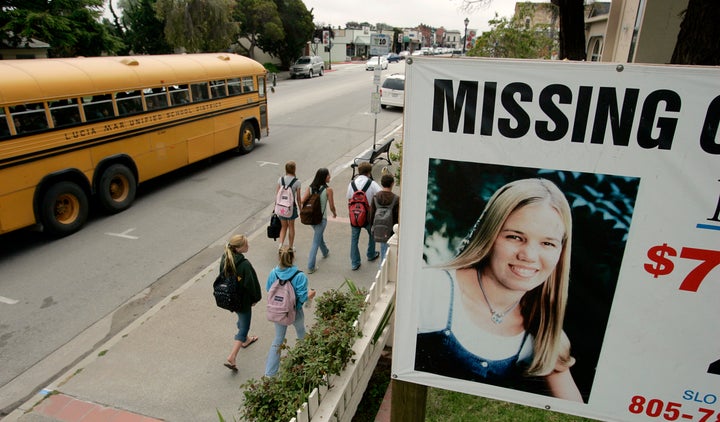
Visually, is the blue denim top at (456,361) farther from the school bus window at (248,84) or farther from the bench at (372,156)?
the school bus window at (248,84)

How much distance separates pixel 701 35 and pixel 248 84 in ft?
36.4

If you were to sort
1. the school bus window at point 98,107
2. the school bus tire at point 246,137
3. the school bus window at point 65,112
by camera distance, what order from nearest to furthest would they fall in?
1. the school bus window at point 65,112
2. the school bus window at point 98,107
3. the school bus tire at point 246,137

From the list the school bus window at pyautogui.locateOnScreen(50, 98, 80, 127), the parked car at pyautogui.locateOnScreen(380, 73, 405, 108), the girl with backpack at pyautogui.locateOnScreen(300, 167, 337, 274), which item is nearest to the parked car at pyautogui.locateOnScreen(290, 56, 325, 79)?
the parked car at pyautogui.locateOnScreen(380, 73, 405, 108)

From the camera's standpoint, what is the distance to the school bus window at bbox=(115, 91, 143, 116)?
9.61 meters

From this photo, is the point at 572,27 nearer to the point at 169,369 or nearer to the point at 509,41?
the point at 509,41

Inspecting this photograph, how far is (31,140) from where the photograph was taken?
791 cm

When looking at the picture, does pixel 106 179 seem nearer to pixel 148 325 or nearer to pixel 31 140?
pixel 31 140

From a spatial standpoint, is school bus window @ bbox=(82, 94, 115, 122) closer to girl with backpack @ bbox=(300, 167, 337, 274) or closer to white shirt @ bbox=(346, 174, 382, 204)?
girl with backpack @ bbox=(300, 167, 337, 274)

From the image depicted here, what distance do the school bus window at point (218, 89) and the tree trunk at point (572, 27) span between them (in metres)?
8.58

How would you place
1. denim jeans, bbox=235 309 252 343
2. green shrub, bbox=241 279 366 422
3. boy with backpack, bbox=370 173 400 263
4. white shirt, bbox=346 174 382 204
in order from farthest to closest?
white shirt, bbox=346 174 382 204 < boy with backpack, bbox=370 173 400 263 < denim jeans, bbox=235 309 252 343 < green shrub, bbox=241 279 366 422

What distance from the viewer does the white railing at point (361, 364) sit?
3.70 metres

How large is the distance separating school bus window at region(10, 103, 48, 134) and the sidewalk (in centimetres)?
382

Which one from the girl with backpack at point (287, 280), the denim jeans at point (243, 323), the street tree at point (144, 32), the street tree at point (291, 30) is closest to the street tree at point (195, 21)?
the street tree at point (144, 32)

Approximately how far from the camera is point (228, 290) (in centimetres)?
492
